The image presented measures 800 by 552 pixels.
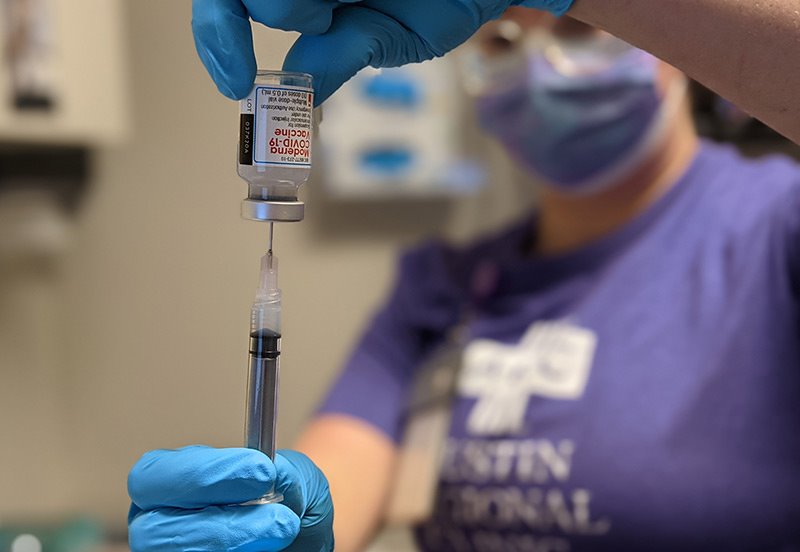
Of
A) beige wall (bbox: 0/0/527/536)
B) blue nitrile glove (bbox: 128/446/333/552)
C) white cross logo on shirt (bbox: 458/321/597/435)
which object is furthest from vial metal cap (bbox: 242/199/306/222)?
beige wall (bbox: 0/0/527/536)

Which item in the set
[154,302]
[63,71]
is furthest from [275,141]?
[154,302]

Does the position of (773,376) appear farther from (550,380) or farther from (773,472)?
(550,380)

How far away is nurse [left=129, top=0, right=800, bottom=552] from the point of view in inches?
40.7

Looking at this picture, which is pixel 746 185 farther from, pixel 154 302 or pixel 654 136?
pixel 154 302

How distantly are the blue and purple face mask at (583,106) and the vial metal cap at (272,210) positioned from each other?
0.67 metres

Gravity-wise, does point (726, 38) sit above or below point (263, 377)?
above

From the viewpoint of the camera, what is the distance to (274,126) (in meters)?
0.58

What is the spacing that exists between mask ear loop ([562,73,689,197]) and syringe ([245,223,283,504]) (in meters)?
0.72

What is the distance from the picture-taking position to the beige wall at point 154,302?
169cm

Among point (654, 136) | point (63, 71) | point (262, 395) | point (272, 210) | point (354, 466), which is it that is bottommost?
point (354, 466)

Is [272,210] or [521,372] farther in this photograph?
[521,372]

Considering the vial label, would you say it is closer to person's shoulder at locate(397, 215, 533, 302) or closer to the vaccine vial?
the vaccine vial

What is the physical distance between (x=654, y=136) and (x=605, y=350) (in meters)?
0.31

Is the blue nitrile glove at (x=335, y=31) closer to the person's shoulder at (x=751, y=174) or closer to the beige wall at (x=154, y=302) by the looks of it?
the person's shoulder at (x=751, y=174)
